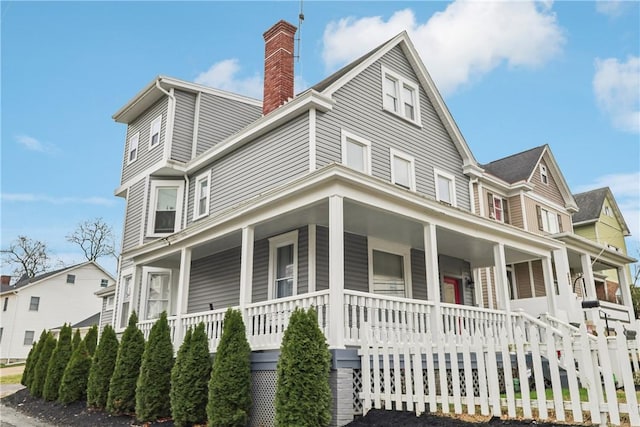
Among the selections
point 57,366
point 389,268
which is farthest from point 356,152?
point 57,366

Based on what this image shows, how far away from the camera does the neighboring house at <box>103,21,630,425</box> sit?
8289 millimetres

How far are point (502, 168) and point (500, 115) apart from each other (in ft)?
13.1

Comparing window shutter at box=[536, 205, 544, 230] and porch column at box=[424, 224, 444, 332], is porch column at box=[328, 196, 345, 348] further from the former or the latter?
window shutter at box=[536, 205, 544, 230]

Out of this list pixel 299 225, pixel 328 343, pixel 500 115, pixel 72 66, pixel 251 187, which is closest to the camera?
pixel 328 343

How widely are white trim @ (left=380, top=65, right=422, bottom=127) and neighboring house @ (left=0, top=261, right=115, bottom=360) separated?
34.4 metres

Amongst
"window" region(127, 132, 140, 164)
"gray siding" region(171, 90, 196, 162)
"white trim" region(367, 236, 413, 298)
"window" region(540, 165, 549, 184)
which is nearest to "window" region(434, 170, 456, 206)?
"white trim" region(367, 236, 413, 298)

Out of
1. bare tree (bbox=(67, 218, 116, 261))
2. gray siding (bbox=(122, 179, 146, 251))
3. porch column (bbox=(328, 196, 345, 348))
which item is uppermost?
bare tree (bbox=(67, 218, 116, 261))

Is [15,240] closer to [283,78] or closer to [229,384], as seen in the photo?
[283,78]

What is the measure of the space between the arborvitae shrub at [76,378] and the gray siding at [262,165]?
5133mm

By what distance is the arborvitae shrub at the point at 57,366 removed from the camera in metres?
12.5

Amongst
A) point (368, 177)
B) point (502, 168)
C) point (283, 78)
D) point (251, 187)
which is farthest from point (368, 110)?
point (502, 168)

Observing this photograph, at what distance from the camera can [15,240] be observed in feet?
153

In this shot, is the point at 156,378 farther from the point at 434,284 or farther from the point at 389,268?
the point at 389,268

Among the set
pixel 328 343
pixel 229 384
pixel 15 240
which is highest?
pixel 15 240
